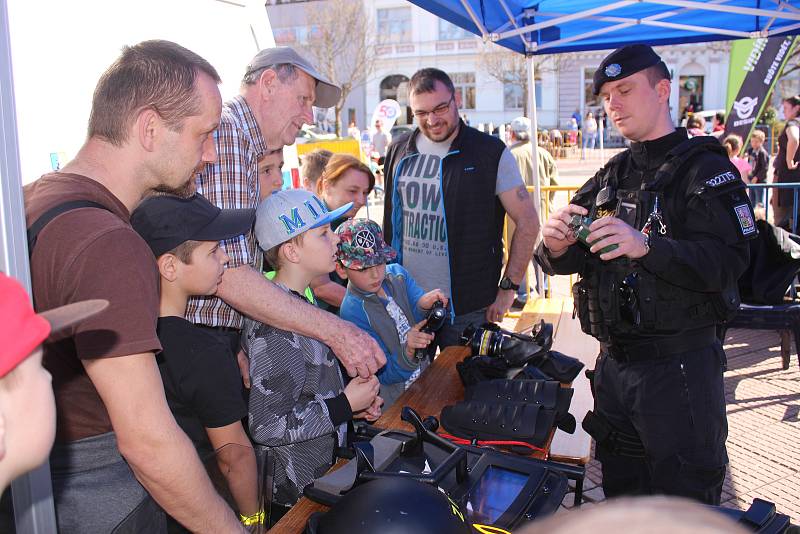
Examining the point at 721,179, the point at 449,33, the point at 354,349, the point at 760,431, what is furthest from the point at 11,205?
the point at 449,33

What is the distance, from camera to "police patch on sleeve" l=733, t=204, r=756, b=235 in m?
2.54

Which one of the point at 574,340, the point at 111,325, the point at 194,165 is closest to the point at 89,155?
the point at 194,165

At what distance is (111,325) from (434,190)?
2.97 meters

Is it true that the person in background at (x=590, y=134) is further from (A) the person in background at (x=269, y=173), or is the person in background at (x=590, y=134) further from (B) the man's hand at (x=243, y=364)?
(B) the man's hand at (x=243, y=364)

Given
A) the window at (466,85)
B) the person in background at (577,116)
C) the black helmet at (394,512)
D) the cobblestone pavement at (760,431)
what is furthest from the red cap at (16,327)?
the window at (466,85)

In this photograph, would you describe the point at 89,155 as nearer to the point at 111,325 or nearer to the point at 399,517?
the point at 111,325

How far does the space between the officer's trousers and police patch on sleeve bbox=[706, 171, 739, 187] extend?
2.14 ft

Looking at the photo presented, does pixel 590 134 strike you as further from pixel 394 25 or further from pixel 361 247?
pixel 361 247

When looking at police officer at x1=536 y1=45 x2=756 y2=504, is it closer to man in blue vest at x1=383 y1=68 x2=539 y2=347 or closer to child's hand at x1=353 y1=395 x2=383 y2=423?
child's hand at x1=353 y1=395 x2=383 y2=423

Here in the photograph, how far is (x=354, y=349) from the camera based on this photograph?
7.82 ft

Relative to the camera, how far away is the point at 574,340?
14.6ft

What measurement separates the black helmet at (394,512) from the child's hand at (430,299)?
185 centimetres

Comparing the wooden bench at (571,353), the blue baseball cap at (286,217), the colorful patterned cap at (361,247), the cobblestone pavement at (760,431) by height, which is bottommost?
the cobblestone pavement at (760,431)

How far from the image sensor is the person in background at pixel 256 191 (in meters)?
2.39
